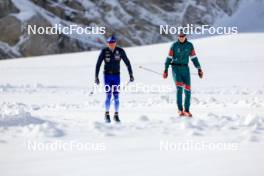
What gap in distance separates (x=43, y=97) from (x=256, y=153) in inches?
535

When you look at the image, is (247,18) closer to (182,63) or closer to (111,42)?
(182,63)

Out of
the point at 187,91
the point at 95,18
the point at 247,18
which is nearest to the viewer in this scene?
the point at 187,91

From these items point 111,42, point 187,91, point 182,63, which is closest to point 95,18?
point 182,63

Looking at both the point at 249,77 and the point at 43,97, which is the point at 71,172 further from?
the point at 249,77

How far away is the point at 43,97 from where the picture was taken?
1833 centimetres

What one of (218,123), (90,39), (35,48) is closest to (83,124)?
(218,123)

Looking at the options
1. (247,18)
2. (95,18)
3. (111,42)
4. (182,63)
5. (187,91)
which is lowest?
(187,91)

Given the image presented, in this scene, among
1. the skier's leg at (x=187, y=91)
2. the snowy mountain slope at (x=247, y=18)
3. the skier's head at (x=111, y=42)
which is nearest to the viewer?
the skier's head at (x=111, y=42)

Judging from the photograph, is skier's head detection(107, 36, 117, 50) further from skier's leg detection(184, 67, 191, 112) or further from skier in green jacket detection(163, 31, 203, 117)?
skier's leg detection(184, 67, 191, 112)

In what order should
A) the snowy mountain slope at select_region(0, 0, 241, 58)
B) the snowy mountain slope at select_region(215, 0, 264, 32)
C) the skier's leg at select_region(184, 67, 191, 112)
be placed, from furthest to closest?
the snowy mountain slope at select_region(215, 0, 264, 32) < the snowy mountain slope at select_region(0, 0, 241, 58) < the skier's leg at select_region(184, 67, 191, 112)

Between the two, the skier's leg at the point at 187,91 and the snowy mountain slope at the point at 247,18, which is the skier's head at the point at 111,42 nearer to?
the skier's leg at the point at 187,91

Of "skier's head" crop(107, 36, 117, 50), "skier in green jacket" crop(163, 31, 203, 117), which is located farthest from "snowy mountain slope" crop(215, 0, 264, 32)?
"skier's head" crop(107, 36, 117, 50)

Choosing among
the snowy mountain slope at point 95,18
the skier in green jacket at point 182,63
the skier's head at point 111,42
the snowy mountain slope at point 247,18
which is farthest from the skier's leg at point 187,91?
the snowy mountain slope at point 247,18

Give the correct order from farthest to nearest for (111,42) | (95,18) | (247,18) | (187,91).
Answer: (247,18) < (95,18) < (187,91) < (111,42)
